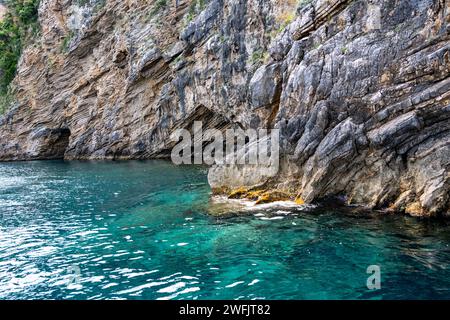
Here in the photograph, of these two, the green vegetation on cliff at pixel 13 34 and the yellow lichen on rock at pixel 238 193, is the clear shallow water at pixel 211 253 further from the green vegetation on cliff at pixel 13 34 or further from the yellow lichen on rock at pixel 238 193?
the green vegetation on cliff at pixel 13 34

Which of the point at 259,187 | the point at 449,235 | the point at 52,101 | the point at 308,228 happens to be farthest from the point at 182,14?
the point at 449,235

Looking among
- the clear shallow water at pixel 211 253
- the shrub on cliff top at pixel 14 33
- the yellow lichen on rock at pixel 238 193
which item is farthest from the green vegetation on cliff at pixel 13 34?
the yellow lichen on rock at pixel 238 193

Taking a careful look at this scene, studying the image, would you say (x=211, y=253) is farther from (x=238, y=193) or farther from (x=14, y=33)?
(x=14, y=33)

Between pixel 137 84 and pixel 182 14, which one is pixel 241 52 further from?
pixel 137 84

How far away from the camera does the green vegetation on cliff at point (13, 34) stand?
61.3m

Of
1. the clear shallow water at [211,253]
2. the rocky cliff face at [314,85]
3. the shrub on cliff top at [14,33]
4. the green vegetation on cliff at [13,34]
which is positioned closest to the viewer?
the clear shallow water at [211,253]

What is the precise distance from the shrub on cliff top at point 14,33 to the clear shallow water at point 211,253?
47216 millimetres

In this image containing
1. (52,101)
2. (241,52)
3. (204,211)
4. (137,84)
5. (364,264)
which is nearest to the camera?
(364,264)

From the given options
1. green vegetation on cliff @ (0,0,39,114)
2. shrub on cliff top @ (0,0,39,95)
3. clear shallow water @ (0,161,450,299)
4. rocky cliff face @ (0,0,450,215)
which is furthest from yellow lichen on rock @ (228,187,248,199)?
shrub on cliff top @ (0,0,39,95)

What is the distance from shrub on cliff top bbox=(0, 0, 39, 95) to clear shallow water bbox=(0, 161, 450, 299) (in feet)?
155

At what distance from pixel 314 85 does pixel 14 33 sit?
5854 cm
